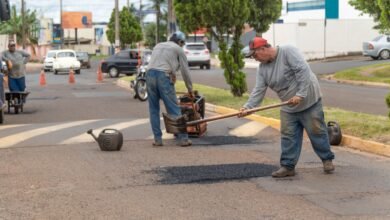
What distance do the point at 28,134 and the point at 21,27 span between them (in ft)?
266

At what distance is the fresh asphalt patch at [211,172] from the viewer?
28.0ft

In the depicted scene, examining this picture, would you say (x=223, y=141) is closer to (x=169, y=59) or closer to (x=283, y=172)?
(x=169, y=59)

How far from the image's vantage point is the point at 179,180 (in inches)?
335

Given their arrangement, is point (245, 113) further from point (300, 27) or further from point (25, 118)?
point (300, 27)

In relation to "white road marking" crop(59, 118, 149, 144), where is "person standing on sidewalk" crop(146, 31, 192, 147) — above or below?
above

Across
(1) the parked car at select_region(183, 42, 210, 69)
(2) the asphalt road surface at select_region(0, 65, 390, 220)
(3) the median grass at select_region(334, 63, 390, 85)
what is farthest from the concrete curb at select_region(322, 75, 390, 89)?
(2) the asphalt road surface at select_region(0, 65, 390, 220)

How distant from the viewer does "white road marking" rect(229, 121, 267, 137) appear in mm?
12977

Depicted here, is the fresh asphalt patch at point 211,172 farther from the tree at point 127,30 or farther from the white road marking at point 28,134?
the tree at point 127,30

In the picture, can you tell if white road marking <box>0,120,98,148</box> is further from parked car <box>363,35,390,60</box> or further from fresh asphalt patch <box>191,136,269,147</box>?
parked car <box>363,35,390,60</box>

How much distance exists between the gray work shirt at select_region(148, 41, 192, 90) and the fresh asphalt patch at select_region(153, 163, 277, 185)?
2453 mm

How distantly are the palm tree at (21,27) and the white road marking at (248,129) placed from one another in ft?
253

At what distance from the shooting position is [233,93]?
62.5 ft

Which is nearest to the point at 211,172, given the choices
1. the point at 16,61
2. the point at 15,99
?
the point at 15,99

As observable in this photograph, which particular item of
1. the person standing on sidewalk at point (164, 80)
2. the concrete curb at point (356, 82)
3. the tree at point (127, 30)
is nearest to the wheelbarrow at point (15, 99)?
the person standing on sidewalk at point (164, 80)
